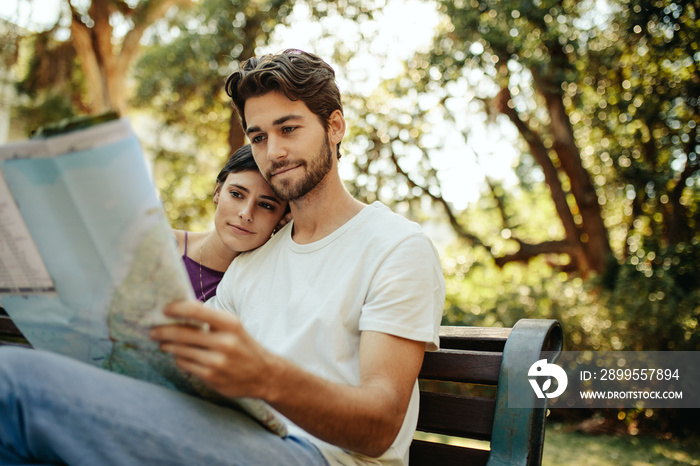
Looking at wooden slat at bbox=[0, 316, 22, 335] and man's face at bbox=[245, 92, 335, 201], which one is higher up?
man's face at bbox=[245, 92, 335, 201]

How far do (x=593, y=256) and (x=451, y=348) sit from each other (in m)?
5.29

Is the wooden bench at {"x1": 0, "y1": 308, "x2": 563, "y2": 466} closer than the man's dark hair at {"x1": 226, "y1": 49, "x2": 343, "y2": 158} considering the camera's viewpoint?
Yes

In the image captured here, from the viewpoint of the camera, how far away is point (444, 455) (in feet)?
5.66

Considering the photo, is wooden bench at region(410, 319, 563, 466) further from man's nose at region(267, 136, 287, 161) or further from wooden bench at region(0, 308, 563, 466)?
man's nose at region(267, 136, 287, 161)

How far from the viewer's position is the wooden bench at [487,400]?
1.50 metres

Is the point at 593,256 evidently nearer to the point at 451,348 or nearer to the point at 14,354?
the point at 451,348

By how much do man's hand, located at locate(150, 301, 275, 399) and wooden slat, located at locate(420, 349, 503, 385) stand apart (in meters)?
0.88

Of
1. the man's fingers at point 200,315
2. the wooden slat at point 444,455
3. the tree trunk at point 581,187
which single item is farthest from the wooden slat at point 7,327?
the tree trunk at point 581,187

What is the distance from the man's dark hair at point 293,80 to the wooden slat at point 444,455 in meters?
1.17

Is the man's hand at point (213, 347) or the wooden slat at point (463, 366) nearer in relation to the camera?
the man's hand at point (213, 347)

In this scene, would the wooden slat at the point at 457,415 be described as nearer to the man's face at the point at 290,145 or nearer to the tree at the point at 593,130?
the man's face at the point at 290,145

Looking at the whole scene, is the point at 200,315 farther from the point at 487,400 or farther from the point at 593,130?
the point at 593,130

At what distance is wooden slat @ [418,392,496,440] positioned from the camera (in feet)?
5.35

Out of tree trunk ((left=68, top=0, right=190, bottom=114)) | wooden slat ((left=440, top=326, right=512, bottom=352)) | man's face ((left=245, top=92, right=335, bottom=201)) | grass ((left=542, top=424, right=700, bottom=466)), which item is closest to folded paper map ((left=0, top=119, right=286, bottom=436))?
wooden slat ((left=440, top=326, right=512, bottom=352))
